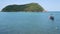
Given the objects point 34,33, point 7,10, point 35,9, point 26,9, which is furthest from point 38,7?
point 34,33

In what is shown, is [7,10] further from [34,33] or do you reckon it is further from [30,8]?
[34,33]

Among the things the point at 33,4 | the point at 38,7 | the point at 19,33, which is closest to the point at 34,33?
the point at 19,33

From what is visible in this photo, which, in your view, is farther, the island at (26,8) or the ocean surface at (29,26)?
the island at (26,8)

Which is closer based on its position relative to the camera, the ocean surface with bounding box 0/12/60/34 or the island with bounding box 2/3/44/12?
the ocean surface with bounding box 0/12/60/34

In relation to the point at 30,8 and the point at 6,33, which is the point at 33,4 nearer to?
the point at 30,8

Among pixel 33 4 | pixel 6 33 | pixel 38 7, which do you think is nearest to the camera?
pixel 6 33

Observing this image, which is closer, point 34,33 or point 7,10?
point 34,33

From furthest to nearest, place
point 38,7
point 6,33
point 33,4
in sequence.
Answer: point 33,4 < point 38,7 < point 6,33

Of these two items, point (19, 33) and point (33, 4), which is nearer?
point (19, 33)

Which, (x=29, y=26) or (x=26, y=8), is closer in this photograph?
(x=29, y=26)
